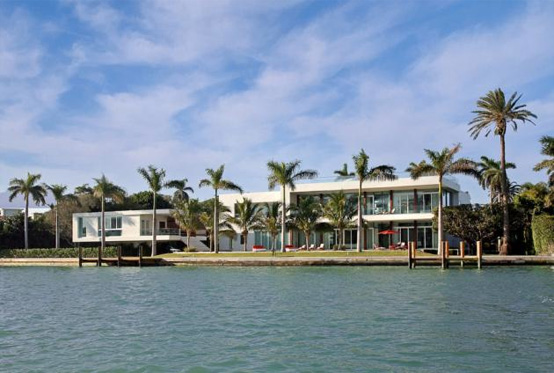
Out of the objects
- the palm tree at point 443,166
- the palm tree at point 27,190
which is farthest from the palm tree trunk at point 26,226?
the palm tree at point 443,166

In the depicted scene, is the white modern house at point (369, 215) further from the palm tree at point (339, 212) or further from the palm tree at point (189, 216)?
the palm tree at point (189, 216)

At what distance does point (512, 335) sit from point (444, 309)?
17.0 feet

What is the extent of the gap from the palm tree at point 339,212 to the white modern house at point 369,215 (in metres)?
1.98

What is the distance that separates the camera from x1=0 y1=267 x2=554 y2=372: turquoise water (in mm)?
Answer: 14125

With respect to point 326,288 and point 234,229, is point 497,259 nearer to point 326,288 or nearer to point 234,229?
point 326,288

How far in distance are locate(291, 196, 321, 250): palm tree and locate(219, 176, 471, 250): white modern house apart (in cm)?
195

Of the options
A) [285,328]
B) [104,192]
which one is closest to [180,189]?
[104,192]

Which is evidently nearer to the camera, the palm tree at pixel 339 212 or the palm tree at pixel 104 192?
the palm tree at pixel 339 212

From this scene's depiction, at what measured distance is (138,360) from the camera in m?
14.5

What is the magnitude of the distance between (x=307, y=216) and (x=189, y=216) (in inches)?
543

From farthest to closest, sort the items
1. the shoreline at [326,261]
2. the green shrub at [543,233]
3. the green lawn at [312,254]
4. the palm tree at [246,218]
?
1. the palm tree at [246,218]
2. the green lawn at [312,254]
3. the green shrub at [543,233]
4. the shoreline at [326,261]

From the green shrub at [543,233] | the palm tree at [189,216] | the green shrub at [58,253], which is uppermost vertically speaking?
the palm tree at [189,216]

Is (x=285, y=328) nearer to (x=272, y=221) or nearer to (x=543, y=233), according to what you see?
→ (x=543, y=233)

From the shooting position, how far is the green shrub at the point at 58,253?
212ft
